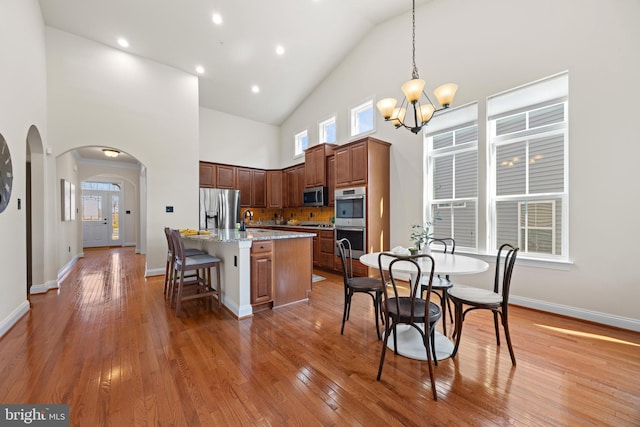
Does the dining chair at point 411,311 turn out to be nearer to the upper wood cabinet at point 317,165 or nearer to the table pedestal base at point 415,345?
the table pedestal base at point 415,345

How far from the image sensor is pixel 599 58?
2734 millimetres

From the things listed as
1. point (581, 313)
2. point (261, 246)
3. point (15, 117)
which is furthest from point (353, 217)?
point (15, 117)

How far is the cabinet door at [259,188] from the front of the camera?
23.3 feet

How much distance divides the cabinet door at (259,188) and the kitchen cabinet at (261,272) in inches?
164

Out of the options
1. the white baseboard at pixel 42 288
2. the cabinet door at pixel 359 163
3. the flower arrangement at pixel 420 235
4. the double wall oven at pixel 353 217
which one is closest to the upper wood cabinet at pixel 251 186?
the double wall oven at pixel 353 217

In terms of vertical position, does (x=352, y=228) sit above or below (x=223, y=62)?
below

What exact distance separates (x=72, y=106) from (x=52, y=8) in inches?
53.8

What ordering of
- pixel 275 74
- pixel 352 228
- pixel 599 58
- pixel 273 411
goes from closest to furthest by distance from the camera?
pixel 273 411 < pixel 599 58 < pixel 352 228 < pixel 275 74

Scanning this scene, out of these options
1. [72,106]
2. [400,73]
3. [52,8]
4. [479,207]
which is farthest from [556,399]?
[52,8]

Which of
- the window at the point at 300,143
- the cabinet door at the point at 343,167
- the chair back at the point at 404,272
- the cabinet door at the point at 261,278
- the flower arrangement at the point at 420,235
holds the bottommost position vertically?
the cabinet door at the point at 261,278

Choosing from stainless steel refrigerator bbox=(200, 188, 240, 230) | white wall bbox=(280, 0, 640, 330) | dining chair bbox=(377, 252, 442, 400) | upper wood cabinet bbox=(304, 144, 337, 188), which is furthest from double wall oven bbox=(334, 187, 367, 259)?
stainless steel refrigerator bbox=(200, 188, 240, 230)

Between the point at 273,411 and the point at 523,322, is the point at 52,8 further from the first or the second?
the point at 523,322

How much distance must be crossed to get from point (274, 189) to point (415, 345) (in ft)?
18.9

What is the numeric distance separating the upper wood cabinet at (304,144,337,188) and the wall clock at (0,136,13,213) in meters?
4.43
